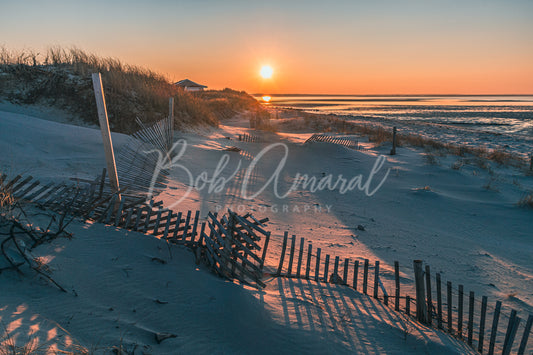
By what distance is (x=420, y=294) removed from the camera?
139 inches

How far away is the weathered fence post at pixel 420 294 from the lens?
348cm

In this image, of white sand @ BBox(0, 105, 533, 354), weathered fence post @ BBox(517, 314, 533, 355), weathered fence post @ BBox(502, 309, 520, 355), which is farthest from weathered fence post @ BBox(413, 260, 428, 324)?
weathered fence post @ BBox(517, 314, 533, 355)

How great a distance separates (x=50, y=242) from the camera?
346cm

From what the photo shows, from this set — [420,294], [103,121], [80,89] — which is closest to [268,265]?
[420,294]

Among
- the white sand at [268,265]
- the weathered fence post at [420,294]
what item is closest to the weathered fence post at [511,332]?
the white sand at [268,265]

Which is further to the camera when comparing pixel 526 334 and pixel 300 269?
pixel 300 269

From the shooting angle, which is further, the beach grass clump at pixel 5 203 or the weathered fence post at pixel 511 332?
the beach grass clump at pixel 5 203

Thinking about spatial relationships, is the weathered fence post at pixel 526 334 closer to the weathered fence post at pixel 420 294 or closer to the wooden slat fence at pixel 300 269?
the wooden slat fence at pixel 300 269

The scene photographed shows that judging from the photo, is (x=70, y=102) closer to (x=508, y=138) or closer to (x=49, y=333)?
(x=49, y=333)

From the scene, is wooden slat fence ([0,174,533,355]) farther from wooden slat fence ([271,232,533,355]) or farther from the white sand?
the white sand

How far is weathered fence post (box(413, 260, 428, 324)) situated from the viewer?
3.48 metres

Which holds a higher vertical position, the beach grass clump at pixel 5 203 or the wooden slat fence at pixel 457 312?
the beach grass clump at pixel 5 203

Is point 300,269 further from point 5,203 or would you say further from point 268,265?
point 5,203

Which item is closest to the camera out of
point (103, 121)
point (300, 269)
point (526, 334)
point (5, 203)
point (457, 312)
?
point (526, 334)
